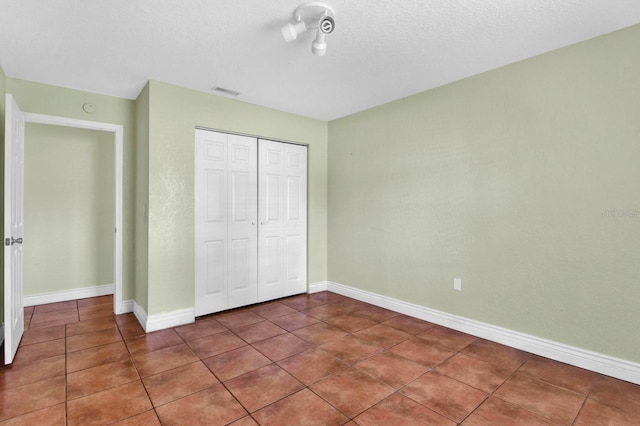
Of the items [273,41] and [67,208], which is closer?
[273,41]

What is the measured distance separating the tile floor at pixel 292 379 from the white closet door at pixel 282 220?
98 centimetres

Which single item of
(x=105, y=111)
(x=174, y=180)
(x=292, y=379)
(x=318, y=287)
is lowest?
(x=292, y=379)

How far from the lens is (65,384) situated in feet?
7.29

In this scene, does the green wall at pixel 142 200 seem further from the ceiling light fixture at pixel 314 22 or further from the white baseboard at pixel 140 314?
the ceiling light fixture at pixel 314 22

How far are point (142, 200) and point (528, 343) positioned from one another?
3905 mm

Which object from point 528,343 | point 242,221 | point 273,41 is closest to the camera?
point 273,41

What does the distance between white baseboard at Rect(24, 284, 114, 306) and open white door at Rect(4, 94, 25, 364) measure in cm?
129

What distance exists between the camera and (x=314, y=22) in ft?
6.96

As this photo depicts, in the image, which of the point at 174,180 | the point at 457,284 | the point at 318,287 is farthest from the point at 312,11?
the point at 318,287

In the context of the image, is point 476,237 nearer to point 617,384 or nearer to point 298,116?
point 617,384

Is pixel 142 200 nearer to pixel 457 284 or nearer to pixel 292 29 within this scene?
pixel 292 29

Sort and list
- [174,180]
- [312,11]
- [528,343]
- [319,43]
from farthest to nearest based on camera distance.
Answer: [174,180], [528,343], [319,43], [312,11]

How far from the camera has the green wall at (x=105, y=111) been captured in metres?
3.17

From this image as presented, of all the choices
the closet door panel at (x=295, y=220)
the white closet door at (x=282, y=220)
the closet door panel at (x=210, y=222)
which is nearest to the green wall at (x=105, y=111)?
the closet door panel at (x=210, y=222)
